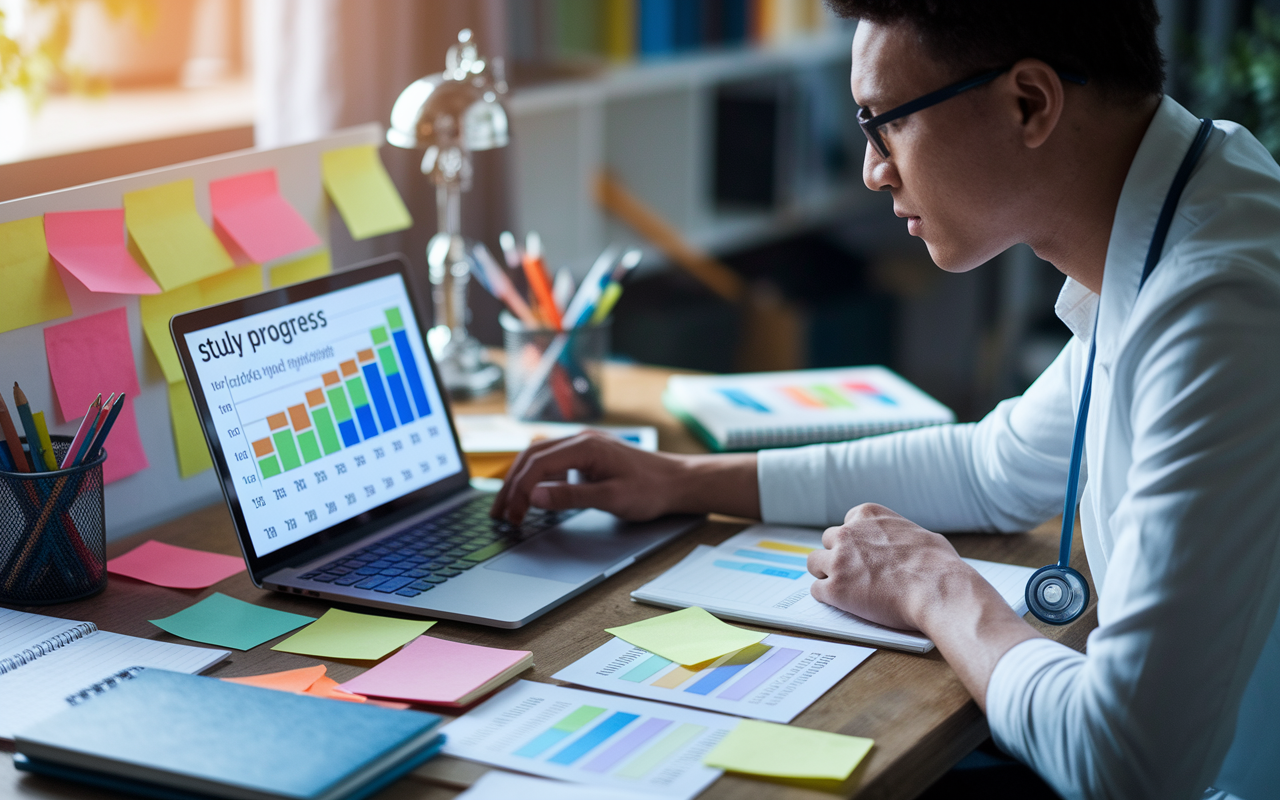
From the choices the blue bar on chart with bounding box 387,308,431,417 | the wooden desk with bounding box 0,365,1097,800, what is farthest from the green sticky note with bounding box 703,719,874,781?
the blue bar on chart with bounding box 387,308,431,417

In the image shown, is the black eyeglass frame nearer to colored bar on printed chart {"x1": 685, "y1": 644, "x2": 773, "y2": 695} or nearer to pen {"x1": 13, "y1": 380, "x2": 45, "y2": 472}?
colored bar on printed chart {"x1": 685, "y1": 644, "x2": 773, "y2": 695}

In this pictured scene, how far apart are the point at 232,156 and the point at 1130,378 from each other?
92 cm

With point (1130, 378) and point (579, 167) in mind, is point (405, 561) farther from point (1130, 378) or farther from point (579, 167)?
point (579, 167)

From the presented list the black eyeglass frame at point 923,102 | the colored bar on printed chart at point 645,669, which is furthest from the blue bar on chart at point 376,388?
the black eyeglass frame at point 923,102

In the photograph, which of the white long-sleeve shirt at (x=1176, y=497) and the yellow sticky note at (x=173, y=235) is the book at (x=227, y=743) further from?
the yellow sticky note at (x=173, y=235)

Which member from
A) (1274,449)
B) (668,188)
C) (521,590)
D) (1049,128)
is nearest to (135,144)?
(521,590)

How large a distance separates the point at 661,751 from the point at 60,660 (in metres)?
0.46

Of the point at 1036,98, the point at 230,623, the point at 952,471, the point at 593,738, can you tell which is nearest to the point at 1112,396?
the point at 1036,98

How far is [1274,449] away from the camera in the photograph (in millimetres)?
792

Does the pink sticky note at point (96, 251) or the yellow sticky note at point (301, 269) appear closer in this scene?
the pink sticky note at point (96, 251)

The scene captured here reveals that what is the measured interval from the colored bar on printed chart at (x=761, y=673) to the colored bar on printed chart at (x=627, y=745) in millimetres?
60

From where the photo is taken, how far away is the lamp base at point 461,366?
1643mm

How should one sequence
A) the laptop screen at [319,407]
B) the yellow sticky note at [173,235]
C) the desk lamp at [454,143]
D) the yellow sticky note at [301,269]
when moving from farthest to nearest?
the desk lamp at [454,143] < the yellow sticky note at [301,269] < the yellow sticky note at [173,235] < the laptop screen at [319,407]

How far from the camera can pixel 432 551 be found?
44.1 inches
